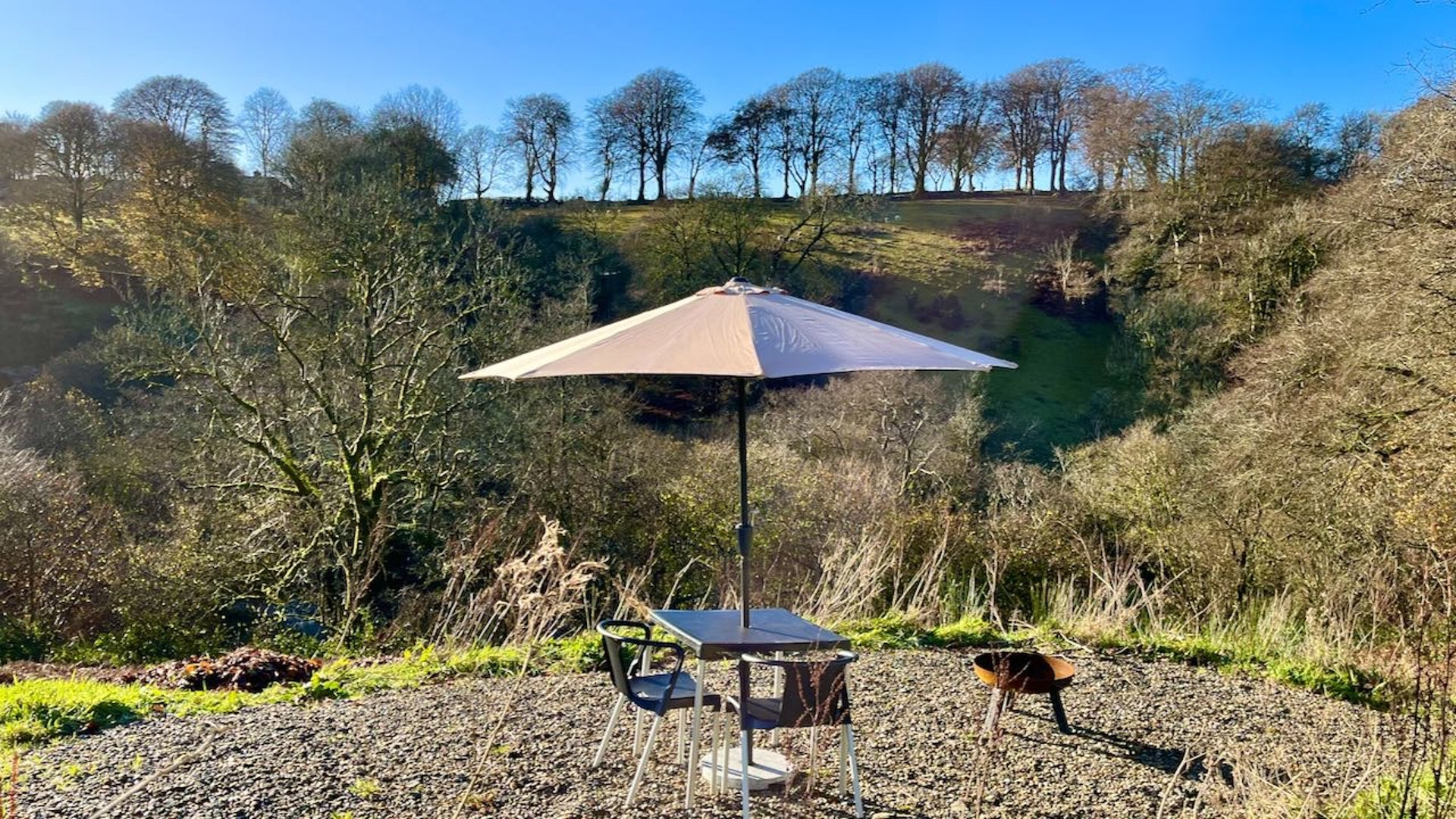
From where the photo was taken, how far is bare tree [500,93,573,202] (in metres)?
37.1

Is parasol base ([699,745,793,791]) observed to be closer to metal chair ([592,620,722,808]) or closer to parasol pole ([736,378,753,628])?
metal chair ([592,620,722,808])

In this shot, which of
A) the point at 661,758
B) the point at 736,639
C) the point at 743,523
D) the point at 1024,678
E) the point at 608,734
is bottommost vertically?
the point at 661,758

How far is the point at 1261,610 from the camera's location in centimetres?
747

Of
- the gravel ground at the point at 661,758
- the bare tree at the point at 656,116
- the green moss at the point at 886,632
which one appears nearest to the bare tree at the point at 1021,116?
the bare tree at the point at 656,116

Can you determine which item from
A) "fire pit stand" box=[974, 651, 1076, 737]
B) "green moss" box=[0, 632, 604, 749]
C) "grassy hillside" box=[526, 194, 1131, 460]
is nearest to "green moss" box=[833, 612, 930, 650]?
"fire pit stand" box=[974, 651, 1076, 737]

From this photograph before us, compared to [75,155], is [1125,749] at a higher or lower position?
lower

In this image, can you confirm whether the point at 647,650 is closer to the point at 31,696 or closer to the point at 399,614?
the point at 31,696

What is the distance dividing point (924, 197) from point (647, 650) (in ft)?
137

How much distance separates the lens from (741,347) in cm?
351

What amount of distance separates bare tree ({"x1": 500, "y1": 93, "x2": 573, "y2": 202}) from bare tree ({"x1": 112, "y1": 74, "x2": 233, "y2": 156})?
33.3 ft

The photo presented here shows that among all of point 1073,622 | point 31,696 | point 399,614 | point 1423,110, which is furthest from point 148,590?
point 1423,110

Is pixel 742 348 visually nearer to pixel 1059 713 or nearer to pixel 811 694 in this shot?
pixel 811 694

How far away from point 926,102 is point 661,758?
41152mm

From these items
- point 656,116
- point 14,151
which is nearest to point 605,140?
point 656,116
